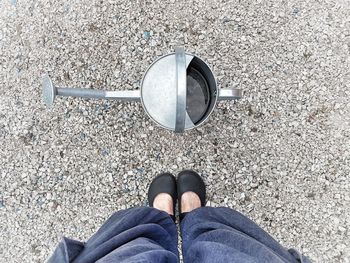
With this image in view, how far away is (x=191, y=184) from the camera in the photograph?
1.40m

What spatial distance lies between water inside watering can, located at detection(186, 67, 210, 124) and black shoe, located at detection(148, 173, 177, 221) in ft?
0.92

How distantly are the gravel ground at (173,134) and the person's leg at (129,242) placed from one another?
25 centimetres

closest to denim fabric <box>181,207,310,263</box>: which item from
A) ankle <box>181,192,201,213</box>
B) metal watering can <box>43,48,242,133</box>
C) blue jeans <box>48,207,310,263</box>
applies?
blue jeans <box>48,207,310,263</box>

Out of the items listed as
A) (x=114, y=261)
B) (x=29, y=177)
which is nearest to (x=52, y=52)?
(x=29, y=177)

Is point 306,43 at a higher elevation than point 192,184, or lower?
higher

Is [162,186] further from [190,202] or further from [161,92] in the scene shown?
[161,92]

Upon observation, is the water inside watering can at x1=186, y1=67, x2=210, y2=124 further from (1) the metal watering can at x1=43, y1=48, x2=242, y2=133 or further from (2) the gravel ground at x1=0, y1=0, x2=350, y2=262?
(2) the gravel ground at x1=0, y1=0, x2=350, y2=262

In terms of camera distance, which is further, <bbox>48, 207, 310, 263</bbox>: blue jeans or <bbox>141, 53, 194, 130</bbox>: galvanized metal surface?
<bbox>141, 53, 194, 130</bbox>: galvanized metal surface

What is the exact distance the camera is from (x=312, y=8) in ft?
4.83

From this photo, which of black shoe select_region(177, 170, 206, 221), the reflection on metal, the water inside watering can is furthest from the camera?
black shoe select_region(177, 170, 206, 221)

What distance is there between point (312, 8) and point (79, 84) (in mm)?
841

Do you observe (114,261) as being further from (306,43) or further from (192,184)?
(306,43)

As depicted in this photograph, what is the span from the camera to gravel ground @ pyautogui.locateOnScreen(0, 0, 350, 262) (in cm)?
144

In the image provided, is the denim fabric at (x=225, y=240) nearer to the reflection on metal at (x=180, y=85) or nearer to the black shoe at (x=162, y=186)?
the black shoe at (x=162, y=186)
